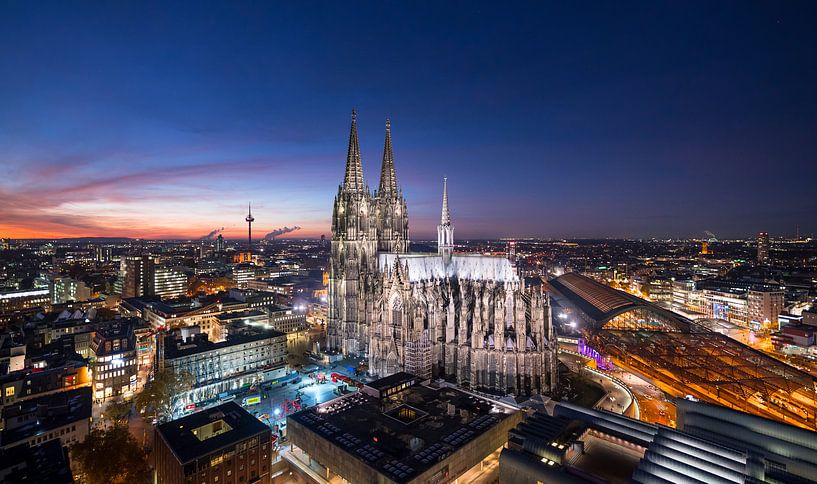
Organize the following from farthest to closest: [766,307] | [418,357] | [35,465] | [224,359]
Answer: [766,307] < [224,359] < [418,357] < [35,465]

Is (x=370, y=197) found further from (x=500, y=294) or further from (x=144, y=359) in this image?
(x=144, y=359)

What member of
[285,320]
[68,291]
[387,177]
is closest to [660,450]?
[387,177]

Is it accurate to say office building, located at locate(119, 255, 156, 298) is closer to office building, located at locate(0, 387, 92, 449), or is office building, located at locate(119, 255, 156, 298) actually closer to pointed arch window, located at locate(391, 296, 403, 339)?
office building, located at locate(0, 387, 92, 449)

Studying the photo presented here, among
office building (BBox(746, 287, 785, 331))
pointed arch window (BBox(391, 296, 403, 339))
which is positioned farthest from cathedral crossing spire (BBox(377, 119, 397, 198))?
office building (BBox(746, 287, 785, 331))

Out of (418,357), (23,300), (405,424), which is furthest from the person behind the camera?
(23,300)

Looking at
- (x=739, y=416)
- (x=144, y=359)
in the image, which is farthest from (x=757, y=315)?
(x=144, y=359)

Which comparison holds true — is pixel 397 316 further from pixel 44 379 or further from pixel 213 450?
pixel 44 379

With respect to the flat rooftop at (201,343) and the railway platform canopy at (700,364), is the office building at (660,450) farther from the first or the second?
the flat rooftop at (201,343)
